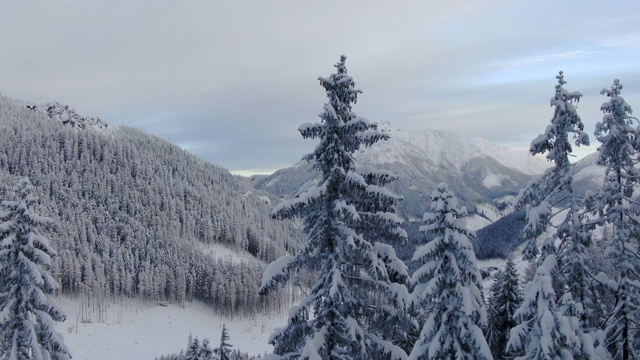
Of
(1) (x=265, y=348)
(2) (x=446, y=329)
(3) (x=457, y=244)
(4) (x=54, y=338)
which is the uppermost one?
(3) (x=457, y=244)

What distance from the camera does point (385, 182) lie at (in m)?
14.4

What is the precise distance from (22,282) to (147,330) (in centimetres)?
11919

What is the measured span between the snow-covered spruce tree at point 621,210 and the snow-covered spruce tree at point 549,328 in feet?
8.91

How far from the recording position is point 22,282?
21688mm

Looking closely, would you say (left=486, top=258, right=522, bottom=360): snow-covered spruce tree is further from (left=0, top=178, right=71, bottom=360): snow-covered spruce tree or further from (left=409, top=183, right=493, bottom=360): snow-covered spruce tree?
(left=0, top=178, right=71, bottom=360): snow-covered spruce tree

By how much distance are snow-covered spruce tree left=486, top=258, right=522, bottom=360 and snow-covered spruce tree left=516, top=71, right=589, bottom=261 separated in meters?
21.0

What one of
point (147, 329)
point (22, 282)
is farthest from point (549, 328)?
point (147, 329)

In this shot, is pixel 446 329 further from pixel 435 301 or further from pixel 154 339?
pixel 154 339

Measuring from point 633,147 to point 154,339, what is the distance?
126 meters

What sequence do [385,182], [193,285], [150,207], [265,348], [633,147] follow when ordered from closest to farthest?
1. [385,182]
2. [633,147]
3. [265,348]
4. [193,285]
5. [150,207]

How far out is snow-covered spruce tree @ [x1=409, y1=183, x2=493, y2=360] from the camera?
16094mm

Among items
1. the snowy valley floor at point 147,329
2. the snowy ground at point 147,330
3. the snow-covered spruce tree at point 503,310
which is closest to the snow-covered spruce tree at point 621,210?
the snow-covered spruce tree at point 503,310

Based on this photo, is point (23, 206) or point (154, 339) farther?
point (154, 339)

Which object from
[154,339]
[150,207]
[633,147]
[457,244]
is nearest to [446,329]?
[457,244]
